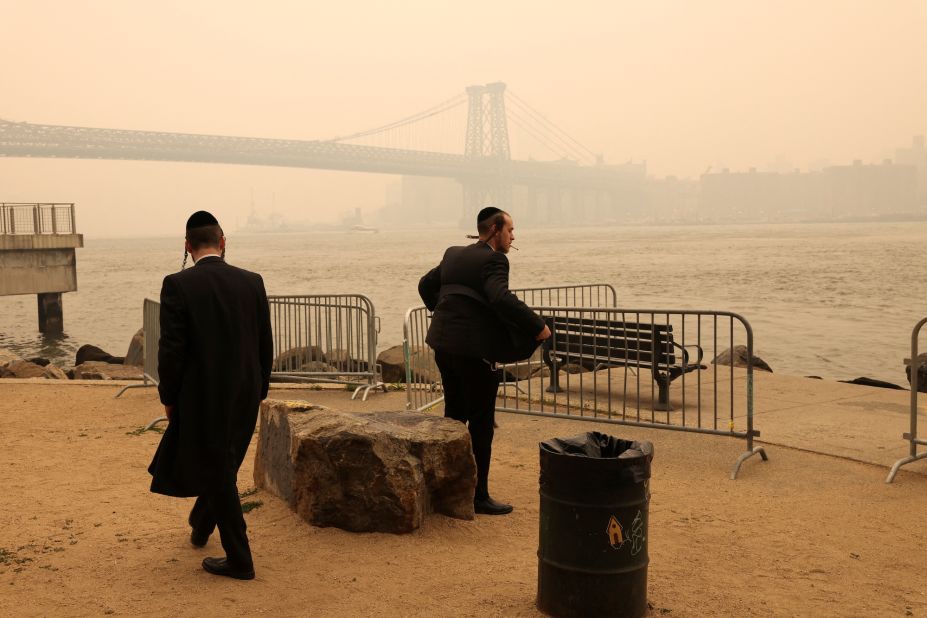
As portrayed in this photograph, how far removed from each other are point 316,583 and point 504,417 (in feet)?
14.3

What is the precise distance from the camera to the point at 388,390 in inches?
412

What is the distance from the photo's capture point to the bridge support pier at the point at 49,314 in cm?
3091

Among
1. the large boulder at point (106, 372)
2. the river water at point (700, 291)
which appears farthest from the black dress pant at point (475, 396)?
the river water at point (700, 291)

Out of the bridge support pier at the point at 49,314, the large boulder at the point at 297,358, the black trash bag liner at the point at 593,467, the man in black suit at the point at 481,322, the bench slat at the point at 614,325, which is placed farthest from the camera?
the bridge support pier at the point at 49,314

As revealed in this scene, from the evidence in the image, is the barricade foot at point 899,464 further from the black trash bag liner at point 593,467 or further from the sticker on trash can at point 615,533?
the sticker on trash can at point 615,533

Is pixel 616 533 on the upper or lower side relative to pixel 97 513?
upper

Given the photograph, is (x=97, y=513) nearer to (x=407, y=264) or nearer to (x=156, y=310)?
(x=156, y=310)

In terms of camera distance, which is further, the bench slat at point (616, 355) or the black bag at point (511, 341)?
the bench slat at point (616, 355)

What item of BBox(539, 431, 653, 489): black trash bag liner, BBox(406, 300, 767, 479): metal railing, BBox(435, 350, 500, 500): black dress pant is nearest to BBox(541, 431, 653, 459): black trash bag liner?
BBox(539, 431, 653, 489): black trash bag liner

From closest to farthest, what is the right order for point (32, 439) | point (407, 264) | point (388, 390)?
point (32, 439) < point (388, 390) < point (407, 264)

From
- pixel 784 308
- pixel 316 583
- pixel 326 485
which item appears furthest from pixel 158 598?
pixel 784 308

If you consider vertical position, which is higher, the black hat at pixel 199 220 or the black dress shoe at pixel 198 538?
the black hat at pixel 199 220

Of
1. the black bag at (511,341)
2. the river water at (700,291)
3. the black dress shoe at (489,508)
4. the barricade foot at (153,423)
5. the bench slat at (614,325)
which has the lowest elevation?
the river water at (700,291)

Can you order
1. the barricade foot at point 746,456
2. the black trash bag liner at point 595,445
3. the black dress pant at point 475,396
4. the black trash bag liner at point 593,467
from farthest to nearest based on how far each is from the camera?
the barricade foot at point 746,456 → the black dress pant at point 475,396 → the black trash bag liner at point 595,445 → the black trash bag liner at point 593,467
